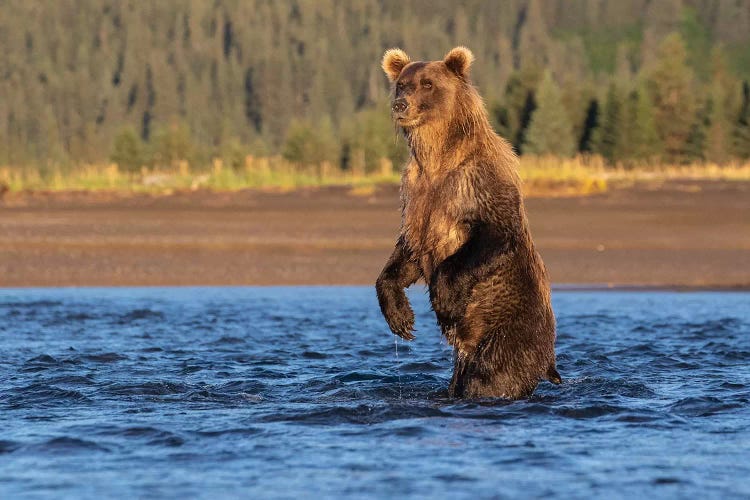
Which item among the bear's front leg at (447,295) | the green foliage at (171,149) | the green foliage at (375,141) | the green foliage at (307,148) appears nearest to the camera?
the bear's front leg at (447,295)

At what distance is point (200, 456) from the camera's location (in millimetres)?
5570

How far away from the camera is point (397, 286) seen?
6523mm

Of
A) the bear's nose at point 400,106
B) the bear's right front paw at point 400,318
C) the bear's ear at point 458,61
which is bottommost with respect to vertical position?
the bear's right front paw at point 400,318

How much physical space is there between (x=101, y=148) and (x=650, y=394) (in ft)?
137

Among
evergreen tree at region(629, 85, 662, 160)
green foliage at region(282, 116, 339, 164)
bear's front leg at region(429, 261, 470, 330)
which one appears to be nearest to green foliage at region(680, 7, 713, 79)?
evergreen tree at region(629, 85, 662, 160)

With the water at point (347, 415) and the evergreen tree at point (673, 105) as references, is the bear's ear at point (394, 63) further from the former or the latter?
the evergreen tree at point (673, 105)

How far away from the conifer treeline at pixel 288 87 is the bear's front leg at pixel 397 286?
2574 centimetres

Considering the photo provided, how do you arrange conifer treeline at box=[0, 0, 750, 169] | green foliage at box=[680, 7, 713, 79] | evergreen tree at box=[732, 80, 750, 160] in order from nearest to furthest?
1. conifer treeline at box=[0, 0, 750, 169]
2. evergreen tree at box=[732, 80, 750, 160]
3. green foliage at box=[680, 7, 713, 79]

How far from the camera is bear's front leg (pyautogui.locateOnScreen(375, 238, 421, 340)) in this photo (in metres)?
6.51

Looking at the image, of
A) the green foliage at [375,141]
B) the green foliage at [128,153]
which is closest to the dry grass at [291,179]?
the green foliage at [128,153]

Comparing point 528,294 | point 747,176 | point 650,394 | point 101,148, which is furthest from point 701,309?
point 101,148

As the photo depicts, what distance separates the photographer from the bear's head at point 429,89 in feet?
21.1

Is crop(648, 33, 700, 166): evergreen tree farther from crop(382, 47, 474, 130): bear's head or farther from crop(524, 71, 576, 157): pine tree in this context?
crop(382, 47, 474, 130): bear's head

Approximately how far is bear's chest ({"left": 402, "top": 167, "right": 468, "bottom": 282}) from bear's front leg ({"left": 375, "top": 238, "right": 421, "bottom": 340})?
2.4 inches
